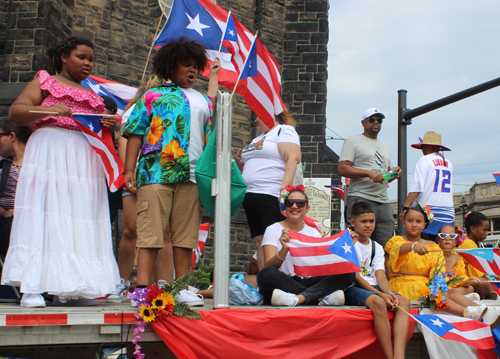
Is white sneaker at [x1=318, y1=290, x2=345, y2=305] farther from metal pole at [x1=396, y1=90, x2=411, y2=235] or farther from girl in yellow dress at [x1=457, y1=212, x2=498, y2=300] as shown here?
metal pole at [x1=396, y1=90, x2=411, y2=235]

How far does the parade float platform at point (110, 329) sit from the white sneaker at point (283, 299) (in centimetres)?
34

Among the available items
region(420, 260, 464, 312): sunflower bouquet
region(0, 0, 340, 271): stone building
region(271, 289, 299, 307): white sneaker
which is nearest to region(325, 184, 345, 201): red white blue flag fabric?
region(0, 0, 340, 271): stone building

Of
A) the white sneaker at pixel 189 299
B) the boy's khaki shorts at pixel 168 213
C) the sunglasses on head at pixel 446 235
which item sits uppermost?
the boy's khaki shorts at pixel 168 213

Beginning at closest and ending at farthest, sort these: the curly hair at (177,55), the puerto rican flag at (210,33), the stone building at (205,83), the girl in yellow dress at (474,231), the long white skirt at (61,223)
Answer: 1. the long white skirt at (61,223)
2. the curly hair at (177,55)
3. the puerto rican flag at (210,33)
4. the girl in yellow dress at (474,231)
5. the stone building at (205,83)

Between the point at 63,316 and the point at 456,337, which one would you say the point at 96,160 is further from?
the point at 456,337

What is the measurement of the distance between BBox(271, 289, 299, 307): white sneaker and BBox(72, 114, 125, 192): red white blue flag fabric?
59.6 inches

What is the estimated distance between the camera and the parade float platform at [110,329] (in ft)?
9.95

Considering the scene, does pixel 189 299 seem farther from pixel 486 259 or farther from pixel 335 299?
pixel 486 259

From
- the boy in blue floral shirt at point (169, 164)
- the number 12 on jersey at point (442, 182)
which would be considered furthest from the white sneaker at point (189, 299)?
the number 12 on jersey at point (442, 182)

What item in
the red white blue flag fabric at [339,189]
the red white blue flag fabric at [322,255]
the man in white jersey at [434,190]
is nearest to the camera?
the red white blue flag fabric at [322,255]

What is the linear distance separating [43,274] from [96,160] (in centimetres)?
95

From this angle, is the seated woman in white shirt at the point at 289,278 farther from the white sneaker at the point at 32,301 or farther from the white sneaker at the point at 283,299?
the white sneaker at the point at 32,301

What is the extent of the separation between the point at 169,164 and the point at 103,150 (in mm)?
547

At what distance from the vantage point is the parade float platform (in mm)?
3031
